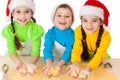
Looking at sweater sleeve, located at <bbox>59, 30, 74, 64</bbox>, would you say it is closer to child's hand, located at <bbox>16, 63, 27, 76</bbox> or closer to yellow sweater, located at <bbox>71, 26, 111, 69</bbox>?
yellow sweater, located at <bbox>71, 26, 111, 69</bbox>

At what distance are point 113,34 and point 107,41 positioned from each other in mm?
509

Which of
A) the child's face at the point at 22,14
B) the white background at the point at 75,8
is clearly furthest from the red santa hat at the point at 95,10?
the white background at the point at 75,8

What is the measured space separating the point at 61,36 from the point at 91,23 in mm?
164

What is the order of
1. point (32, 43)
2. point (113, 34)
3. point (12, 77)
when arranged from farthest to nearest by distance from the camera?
point (113, 34)
point (32, 43)
point (12, 77)

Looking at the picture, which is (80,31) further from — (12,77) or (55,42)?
(12,77)

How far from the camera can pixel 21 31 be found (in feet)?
5.04

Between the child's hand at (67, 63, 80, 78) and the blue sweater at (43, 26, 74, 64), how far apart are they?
66 mm

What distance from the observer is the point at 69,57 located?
149 cm

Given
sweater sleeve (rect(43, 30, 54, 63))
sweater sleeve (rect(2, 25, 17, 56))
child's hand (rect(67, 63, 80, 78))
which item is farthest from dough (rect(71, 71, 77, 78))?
sweater sleeve (rect(2, 25, 17, 56))

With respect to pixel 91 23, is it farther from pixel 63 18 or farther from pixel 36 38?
pixel 36 38

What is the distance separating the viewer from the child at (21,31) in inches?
58.6

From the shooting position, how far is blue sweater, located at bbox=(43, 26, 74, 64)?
1.48 metres

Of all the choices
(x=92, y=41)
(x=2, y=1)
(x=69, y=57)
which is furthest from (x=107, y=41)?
(x=2, y=1)

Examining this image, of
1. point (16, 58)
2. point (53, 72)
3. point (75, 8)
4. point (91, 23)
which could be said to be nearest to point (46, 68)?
point (53, 72)
